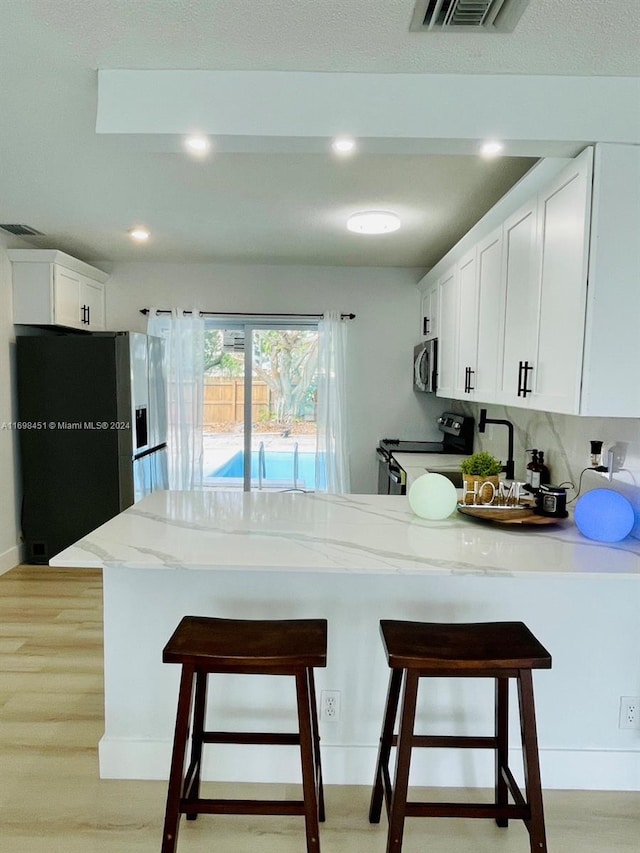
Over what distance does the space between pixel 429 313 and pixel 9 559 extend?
3.74 metres

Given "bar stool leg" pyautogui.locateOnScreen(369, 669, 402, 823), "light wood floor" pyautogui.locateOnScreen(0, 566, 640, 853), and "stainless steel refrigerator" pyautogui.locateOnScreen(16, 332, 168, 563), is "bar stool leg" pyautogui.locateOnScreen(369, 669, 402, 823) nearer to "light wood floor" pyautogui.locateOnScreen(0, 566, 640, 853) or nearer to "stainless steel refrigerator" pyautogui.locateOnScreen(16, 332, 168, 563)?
"light wood floor" pyautogui.locateOnScreen(0, 566, 640, 853)

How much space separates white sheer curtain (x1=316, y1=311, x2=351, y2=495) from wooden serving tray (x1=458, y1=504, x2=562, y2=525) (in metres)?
2.50

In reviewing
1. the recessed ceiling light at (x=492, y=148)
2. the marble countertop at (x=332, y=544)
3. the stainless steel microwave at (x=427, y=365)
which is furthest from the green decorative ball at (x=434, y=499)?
the stainless steel microwave at (x=427, y=365)

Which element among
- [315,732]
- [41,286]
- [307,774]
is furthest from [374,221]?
[307,774]

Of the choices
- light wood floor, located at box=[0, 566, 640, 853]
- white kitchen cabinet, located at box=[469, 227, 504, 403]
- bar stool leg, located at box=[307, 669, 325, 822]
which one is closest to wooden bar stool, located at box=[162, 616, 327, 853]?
bar stool leg, located at box=[307, 669, 325, 822]

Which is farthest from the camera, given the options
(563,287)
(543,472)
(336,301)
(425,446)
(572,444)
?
(336,301)

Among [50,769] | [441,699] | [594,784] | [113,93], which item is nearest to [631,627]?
[594,784]

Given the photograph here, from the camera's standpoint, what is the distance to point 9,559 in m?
3.98

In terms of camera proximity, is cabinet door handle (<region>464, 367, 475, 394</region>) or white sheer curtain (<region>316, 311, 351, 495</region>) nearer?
cabinet door handle (<region>464, 367, 475, 394</region>)

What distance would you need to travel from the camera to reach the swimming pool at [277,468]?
4801 mm

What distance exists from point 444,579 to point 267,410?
10.2 feet

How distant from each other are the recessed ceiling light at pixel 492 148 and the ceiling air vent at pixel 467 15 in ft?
1.12

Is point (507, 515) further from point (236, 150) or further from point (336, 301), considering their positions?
point (336, 301)

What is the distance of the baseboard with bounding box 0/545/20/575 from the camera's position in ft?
12.8
